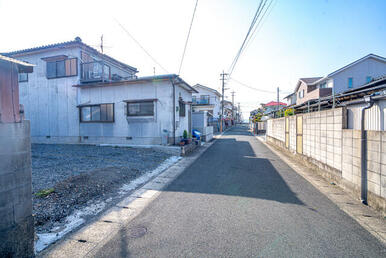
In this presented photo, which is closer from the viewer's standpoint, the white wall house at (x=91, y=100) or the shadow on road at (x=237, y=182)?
the shadow on road at (x=237, y=182)

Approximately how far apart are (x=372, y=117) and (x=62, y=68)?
49.2 ft

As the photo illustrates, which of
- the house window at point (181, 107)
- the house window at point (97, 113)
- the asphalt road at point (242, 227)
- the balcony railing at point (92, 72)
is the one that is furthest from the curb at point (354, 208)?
the balcony railing at point (92, 72)

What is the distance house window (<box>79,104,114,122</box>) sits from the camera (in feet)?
35.4

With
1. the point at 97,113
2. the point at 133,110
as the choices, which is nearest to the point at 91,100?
the point at 97,113

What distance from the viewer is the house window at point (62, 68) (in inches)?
454

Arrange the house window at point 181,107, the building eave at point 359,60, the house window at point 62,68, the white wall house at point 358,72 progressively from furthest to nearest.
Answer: the white wall house at point 358,72 → the building eave at point 359,60 → the house window at point 62,68 → the house window at point 181,107

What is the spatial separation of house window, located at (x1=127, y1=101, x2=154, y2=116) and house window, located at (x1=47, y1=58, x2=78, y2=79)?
456cm

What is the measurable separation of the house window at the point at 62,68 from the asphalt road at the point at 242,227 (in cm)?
1122

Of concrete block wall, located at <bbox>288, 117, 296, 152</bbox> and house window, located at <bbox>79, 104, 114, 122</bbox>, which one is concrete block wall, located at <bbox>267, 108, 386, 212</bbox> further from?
house window, located at <bbox>79, 104, 114, 122</bbox>

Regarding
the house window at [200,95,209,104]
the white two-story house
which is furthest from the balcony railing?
the house window at [200,95,209,104]

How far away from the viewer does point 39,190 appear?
4.04 meters

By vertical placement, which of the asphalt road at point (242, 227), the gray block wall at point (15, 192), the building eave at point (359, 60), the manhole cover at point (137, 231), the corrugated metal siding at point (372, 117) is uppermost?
the building eave at point (359, 60)

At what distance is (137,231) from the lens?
274 centimetres

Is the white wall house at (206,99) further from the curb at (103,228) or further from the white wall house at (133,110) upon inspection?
the curb at (103,228)
